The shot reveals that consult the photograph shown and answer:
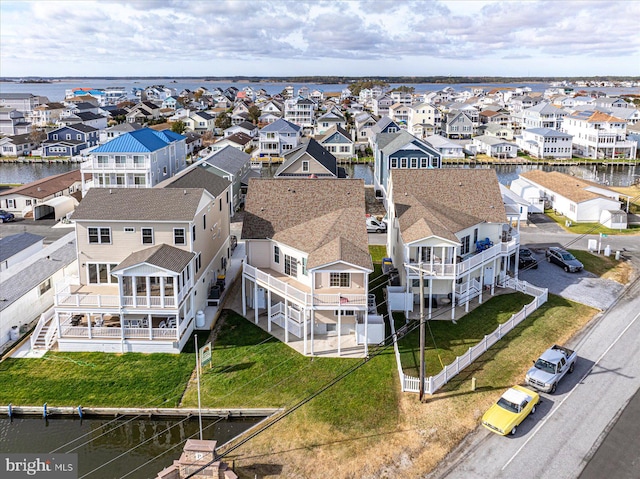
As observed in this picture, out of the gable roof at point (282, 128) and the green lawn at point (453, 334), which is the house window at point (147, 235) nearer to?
the green lawn at point (453, 334)

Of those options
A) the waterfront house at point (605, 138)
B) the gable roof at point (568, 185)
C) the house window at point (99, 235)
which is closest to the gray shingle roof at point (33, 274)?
the house window at point (99, 235)

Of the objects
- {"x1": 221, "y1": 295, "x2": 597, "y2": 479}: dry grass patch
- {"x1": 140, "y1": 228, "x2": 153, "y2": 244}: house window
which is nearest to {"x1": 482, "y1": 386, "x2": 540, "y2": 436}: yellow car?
{"x1": 221, "y1": 295, "x2": 597, "y2": 479}: dry grass patch

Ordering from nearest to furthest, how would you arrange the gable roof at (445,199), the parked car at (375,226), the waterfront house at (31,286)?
the waterfront house at (31,286) → the gable roof at (445,199) → the parked car at (375,226)

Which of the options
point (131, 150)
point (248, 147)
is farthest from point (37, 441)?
point (248, 147)

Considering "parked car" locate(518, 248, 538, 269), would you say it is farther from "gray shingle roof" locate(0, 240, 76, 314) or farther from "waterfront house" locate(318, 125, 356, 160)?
"waterfront house" locate(318, 125, 356, 160)

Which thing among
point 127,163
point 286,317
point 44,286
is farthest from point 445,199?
point 127,163
